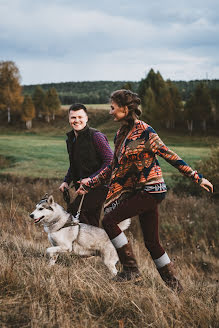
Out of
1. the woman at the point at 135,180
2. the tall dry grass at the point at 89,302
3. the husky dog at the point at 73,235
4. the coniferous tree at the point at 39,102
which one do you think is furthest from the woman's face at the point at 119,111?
the coniferous tree at the point at 39,102

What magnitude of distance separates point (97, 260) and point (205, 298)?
189cm

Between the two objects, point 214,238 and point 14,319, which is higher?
point 14,319

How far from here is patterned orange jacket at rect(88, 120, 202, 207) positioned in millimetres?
3529

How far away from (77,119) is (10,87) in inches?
2543

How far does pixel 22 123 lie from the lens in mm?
68625

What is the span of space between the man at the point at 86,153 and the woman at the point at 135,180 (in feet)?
2.75

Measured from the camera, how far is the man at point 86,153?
15.1ft

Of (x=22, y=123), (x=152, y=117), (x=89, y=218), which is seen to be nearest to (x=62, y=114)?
(x=22, y=123)

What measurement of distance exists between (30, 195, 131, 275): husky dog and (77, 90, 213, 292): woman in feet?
2.85

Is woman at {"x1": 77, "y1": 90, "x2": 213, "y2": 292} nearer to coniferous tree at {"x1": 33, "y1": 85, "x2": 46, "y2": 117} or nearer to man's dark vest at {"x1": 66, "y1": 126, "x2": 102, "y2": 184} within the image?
man's dark vest at {"x1": 66, "y1": 126, "x2": 102, "y2": 184}

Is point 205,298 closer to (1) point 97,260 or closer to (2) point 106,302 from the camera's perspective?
(2) point 106,302

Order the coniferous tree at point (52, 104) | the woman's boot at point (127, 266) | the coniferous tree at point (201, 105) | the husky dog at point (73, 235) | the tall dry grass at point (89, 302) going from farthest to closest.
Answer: the coniferous tree at point (52, 104)
the coniferous tree at point (201, 105)
the husky dog at point (73, 235)
the woman's boot at point (127, 266)
the tall dry grass at point (89, 302)

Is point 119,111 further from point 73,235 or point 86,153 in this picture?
point 73,235

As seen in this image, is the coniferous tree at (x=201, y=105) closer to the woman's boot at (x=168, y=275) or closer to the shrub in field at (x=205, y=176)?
the shrub in field at (x=205, y=176)
